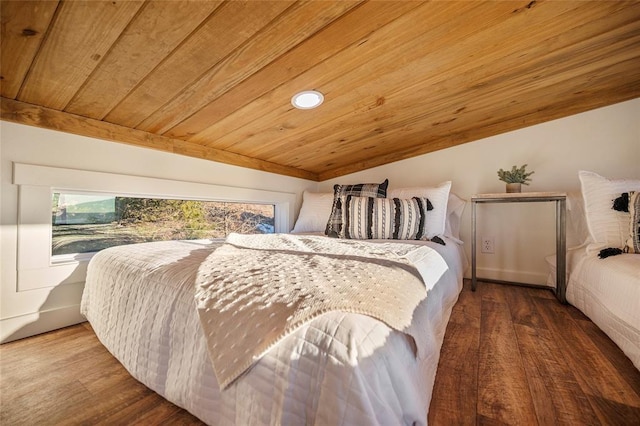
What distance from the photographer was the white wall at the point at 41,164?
127 cm

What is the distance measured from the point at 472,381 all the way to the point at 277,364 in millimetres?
876

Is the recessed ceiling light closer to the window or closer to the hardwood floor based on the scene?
the window

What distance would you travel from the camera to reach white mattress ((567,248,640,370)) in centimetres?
106

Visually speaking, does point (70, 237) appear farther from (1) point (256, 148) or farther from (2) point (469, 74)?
(2) point (469, 74)

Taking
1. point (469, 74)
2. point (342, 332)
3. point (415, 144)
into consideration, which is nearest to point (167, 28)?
point (342, 332)

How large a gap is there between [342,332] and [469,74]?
5.53 feet

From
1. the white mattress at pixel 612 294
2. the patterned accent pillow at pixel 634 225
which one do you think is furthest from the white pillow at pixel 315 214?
the patterned accent pillow at pixel 634 225

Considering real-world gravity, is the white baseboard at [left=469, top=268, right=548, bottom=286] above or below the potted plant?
below

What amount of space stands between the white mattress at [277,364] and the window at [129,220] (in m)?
0.82

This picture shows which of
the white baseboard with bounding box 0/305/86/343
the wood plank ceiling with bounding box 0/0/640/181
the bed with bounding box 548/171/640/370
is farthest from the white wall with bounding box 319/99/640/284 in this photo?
the white baseboard with bounding box 0/305/86/343

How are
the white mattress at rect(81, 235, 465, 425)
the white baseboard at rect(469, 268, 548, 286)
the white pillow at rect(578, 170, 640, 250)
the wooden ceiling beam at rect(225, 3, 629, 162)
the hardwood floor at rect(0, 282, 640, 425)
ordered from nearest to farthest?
1. the white mattress at rect(81, 235, 465, 425)
2. the hardwood floor at rect(0, 282, 640, 425)
3. the wooden ceiling beam at rect(225, 3, 629, 162)
4. the white pillow at rect(578, 170, 640, 250)
5. the white baseboard at rect(469, 268, 548, 286)

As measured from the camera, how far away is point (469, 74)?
1.50m

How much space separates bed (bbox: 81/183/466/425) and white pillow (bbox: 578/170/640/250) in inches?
47.4

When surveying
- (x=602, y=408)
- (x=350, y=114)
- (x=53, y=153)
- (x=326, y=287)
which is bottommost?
(x=602, y=408)
